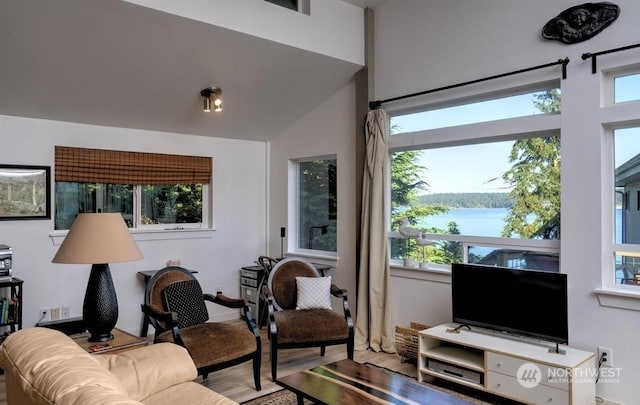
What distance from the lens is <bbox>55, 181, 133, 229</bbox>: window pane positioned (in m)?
4.38

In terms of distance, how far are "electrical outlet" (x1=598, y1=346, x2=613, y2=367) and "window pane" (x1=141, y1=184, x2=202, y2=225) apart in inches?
164

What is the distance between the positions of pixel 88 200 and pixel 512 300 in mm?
4043

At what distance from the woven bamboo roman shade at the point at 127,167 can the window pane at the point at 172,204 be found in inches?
6.0

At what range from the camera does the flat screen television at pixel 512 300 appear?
303 cm

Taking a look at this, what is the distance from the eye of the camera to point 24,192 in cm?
405

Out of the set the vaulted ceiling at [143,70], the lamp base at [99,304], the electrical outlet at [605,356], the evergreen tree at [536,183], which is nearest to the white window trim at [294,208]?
the vaulted ceiling at [143,70]

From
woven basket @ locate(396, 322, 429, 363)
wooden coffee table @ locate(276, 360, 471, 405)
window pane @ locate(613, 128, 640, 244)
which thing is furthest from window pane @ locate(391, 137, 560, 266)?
wooden coffee table @ locate(276, 360, 471, 405)

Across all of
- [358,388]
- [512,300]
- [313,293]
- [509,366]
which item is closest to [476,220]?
[512,300]

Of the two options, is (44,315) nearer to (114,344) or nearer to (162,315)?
(162,315)

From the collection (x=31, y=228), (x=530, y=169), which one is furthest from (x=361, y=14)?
(x=31, y=228)

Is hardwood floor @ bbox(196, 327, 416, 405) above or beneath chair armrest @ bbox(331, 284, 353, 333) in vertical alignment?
beneath
